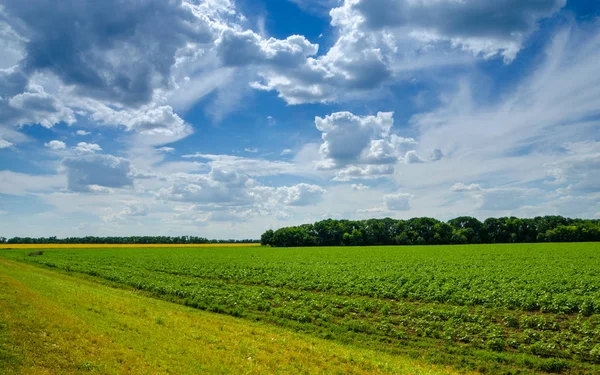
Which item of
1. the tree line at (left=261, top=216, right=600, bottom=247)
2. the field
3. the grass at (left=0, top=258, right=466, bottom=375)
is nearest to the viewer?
the grass at (left=0, top=258, right=466, bottom=375)

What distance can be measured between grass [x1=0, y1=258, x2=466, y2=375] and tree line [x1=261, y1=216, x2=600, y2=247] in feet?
437

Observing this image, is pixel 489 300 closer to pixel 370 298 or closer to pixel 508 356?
pixel 370 298

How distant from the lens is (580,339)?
17328 mm

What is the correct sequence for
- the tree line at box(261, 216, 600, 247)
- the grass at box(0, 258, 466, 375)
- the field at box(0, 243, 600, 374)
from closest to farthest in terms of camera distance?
the grass at box(0, 258, 466, 375) < the field at box(0, 243, 600, 374) < the tree line at box(261, 216, 600, 247)

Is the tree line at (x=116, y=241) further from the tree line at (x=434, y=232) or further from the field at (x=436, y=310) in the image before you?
the field at (x=436, y=310)

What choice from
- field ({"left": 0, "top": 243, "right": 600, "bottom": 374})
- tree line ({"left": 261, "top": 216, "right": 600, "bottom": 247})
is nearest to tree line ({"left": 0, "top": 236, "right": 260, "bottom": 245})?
tree line ({"left": 261, "top": 216, "right": 600, "bottom": 247})

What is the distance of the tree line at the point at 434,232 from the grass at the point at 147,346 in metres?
133

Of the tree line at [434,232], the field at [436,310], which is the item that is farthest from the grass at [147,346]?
the tree line at [434,232]

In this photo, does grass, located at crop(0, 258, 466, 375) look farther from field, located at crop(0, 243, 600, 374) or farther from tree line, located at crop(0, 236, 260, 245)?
tree line, located at crop(0, 236, 260, 245)

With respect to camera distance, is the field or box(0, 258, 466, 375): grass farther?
the field

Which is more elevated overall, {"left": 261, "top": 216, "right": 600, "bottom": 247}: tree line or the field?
{"left": 261, "top": 216, "right": 600, "bottom": 247}: tree line

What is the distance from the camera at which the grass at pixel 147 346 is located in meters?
11.0

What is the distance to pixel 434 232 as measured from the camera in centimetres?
14662

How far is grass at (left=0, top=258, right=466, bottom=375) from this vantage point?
11047mm
